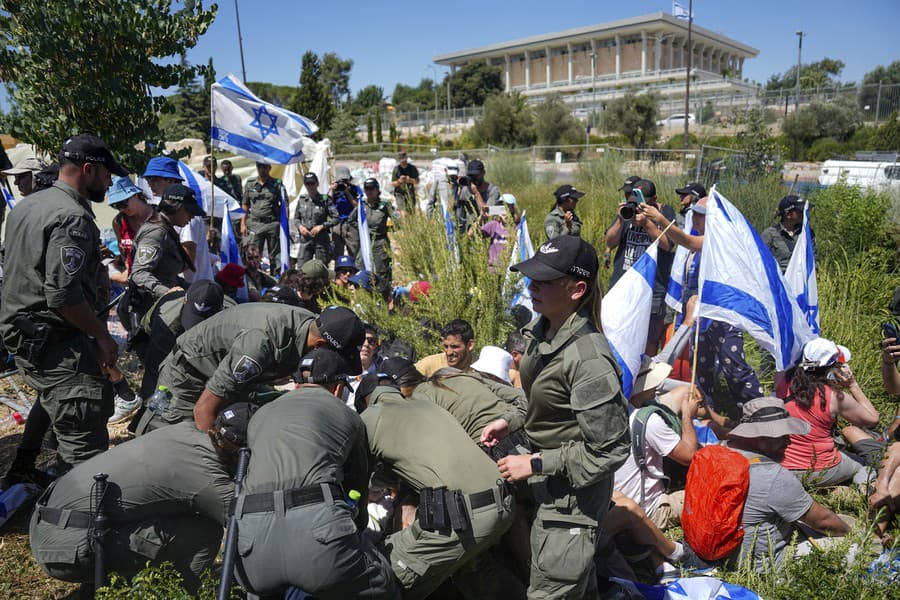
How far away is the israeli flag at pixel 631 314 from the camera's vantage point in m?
4.02

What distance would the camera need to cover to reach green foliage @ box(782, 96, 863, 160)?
29.1 meters

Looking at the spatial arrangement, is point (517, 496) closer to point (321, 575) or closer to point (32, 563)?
point (321, 575)

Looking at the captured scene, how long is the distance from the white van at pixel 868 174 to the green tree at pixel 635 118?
19.5m

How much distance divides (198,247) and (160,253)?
44.2 inches

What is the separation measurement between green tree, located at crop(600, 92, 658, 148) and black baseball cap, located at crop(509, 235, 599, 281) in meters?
30.6

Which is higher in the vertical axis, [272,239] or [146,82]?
[146,82]

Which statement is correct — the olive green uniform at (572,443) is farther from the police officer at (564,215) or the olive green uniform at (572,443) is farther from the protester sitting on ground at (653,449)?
the police officer at (564,215)

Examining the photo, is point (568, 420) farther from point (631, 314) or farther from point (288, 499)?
point (631, 314)

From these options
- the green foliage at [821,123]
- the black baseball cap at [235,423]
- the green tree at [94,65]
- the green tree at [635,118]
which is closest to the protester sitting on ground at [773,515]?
the black baseball cap at [235,423]

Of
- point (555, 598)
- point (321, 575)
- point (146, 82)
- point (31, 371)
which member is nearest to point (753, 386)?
point (555, 598)

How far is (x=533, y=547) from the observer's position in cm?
265

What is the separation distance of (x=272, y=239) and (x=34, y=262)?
238 inches

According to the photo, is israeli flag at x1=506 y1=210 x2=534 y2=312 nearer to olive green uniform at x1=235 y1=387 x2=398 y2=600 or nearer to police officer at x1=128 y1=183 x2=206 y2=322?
police officer at x1=128 y1=183 x2=206 y2=322

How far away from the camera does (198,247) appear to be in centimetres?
556
